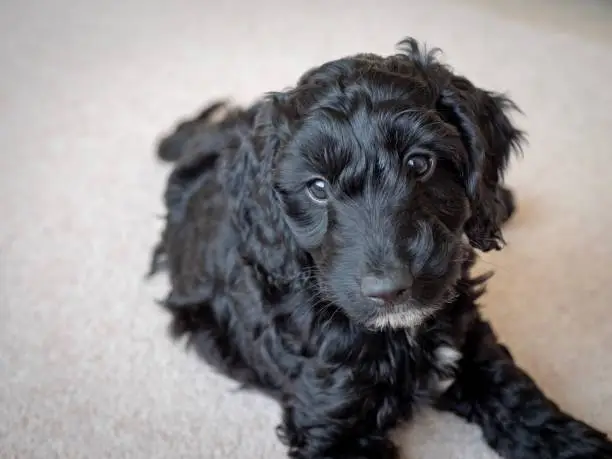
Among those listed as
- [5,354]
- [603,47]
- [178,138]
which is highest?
[603,47]

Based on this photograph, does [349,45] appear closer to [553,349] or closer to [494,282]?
[494,282]

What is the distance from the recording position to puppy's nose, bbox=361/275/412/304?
60.8 inches

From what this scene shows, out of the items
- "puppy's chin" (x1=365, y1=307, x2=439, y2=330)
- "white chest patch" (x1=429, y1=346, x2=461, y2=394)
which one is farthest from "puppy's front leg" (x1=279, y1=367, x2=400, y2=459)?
"puppy's chin" (x1=365, y1=307, x2=439, y2=330)

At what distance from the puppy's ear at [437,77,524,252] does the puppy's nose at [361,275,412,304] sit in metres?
0.33

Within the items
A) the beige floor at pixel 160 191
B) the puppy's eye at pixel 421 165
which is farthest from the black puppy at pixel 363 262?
the beige floor at pixel 160 191

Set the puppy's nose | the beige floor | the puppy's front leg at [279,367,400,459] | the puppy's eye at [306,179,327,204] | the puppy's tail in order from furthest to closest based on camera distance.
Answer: the puppy's tail → the beige floor → the puppy's front leg at [279,367,400,459] → the puppy's eye at [306,179,327,204] → the puppy's nose

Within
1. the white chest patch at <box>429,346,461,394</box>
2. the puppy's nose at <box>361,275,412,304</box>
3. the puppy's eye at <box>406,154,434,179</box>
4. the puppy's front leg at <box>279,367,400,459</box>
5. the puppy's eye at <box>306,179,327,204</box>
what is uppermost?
the puppy's eye at <box>406,154,434,179</box>

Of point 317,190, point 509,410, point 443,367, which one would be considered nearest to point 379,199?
point 317,190

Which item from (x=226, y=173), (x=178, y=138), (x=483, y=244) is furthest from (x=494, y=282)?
(x=178, y=138)

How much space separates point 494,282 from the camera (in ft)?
8.09

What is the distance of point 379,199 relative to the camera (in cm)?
163

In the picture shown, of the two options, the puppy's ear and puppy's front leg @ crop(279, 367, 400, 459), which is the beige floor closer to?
puppy's front leg @ crop(279, 367, 400, 459)

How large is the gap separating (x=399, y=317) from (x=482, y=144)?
1.43ft

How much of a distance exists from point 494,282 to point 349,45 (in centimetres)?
177
